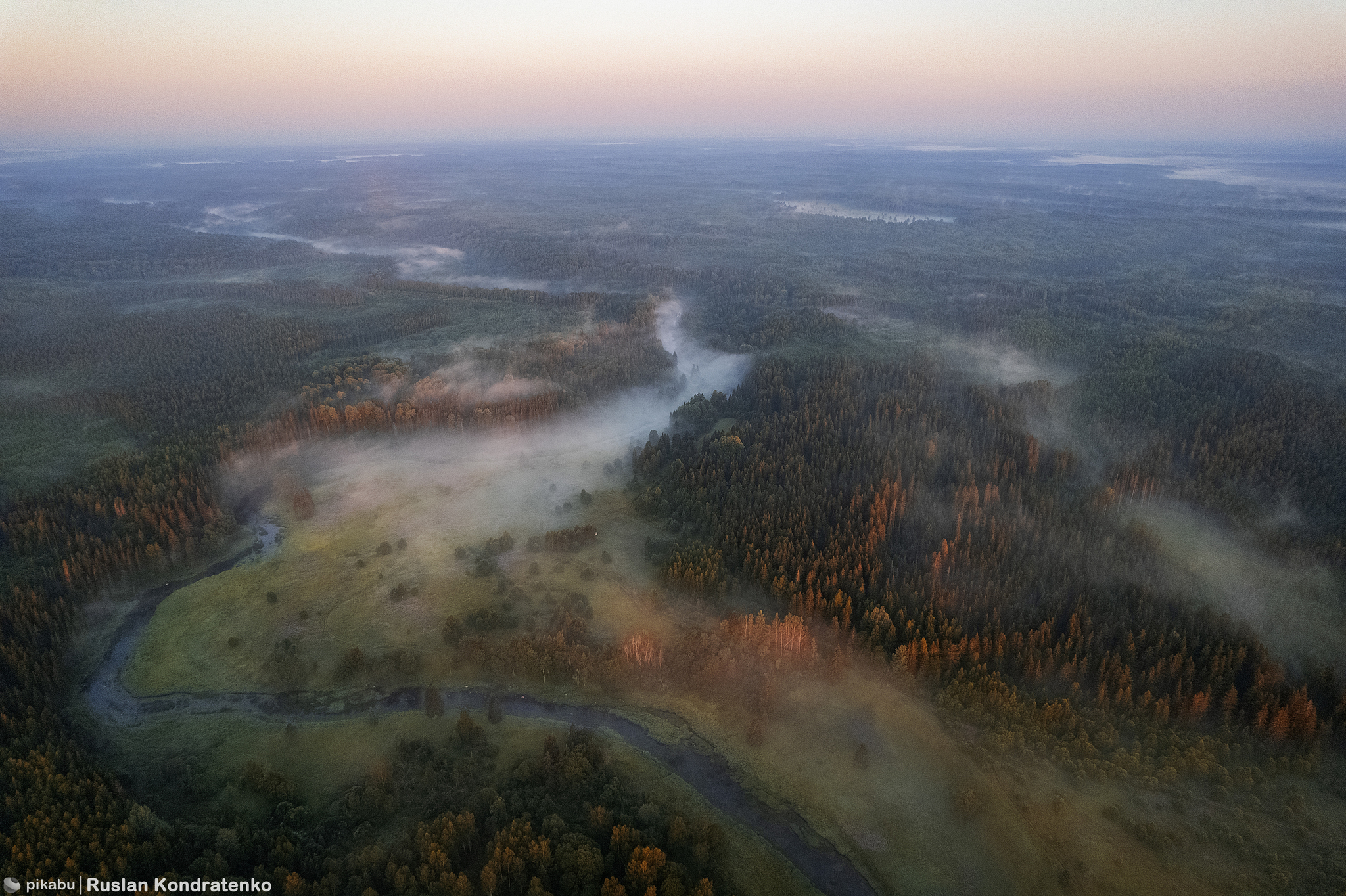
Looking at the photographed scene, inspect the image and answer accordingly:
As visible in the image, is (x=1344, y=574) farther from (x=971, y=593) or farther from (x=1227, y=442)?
(x=971, y=593)

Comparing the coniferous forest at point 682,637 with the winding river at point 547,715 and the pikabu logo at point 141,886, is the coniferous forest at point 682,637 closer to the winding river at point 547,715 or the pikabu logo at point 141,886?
the winding river at point 547,715

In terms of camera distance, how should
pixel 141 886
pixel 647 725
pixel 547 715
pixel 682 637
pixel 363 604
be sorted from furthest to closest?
1. pixel 363 604
2. pixel 682 637
3. pixel 547 715
4. pixel 647 725
5. pixel 141 886

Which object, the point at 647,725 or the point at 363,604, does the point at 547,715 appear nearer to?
the point at 647,725

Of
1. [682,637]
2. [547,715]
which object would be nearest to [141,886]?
[547,715]

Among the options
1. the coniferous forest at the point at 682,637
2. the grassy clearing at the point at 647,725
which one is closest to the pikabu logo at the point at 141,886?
the coniferous forest at the point at 682,637

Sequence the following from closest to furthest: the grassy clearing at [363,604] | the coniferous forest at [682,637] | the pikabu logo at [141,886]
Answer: the pikabu logo at [141,886] < the coniferous forest at [682,637] < the grassy clearing at [363,604]

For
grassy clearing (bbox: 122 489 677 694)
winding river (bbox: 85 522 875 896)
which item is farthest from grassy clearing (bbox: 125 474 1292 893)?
winding river (bbox: 85 522 875 896)

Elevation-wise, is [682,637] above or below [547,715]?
above

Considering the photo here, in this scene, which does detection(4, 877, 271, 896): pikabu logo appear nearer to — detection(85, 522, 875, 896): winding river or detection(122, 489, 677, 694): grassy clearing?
detection(85, 522, 875, 896): winding river
